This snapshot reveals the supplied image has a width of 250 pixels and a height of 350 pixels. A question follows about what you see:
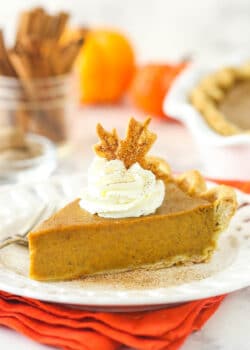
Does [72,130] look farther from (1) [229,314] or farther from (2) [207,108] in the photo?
(1) [229,314]

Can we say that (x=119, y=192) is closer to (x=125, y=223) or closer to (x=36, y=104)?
(x=125, y=223)

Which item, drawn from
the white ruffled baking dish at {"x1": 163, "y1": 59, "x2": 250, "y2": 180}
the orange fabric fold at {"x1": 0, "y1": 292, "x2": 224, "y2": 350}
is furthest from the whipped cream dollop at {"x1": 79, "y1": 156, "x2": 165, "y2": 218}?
the white ruffled baking dish at {"x1": 163, "y1": 59, "x2": 250, "y2": 180}

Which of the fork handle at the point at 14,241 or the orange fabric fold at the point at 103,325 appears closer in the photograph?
the orange fabric fold at the point at 103,325

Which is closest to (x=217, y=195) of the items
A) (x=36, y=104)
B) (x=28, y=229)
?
(x=28, y=229)

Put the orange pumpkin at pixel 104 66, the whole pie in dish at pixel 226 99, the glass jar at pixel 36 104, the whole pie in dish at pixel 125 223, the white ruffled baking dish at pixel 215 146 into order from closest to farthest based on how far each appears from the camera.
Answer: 1. the whole pie in dish at pixel 125 223
2. the white ruffled baking dish at pixel 215 146
3. the whole pie in dish at pixel 226 99
4. the glass jar at pixel 36 104
5. the orange pumpkin at pixel 104 66

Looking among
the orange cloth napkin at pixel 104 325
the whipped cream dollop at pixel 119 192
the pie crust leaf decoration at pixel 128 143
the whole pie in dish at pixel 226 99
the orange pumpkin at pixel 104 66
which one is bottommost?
the orange cloth napkin at pixel 104 325

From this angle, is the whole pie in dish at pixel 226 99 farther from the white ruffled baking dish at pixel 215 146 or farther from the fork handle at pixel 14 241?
the fork handle at pixel 14 241

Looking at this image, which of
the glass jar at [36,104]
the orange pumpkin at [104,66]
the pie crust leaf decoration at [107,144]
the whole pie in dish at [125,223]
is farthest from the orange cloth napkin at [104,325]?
the orange pumpkin at [104,66]
